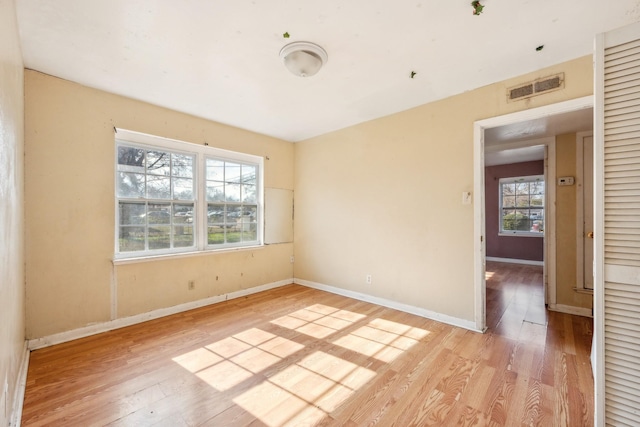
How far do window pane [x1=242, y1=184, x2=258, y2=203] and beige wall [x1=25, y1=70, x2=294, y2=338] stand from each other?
46.6 inches

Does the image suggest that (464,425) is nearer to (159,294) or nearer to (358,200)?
(358,200)

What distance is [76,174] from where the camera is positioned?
105 inches

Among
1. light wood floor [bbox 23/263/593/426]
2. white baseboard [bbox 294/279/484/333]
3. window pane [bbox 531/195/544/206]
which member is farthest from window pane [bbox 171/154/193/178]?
window pane [bbox 531/195/544/206]

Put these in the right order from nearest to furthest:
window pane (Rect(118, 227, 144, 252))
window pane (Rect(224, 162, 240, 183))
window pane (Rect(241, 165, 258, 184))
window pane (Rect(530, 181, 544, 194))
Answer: window pane (Rect(118, 227, 144, 252)) → window pane (Rect(224, 162, 240, 183)) → window pane (Rect(241, 165, 258, 184)) → window pane (Rect(530, 181, 544, 194))

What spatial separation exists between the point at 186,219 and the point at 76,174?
1.22 meters

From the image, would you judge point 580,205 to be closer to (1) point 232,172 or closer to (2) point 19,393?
(1) point 232,172

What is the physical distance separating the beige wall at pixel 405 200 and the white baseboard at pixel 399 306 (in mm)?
54

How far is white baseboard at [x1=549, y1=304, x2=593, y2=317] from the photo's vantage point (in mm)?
3187

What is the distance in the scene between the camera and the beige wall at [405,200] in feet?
9.38

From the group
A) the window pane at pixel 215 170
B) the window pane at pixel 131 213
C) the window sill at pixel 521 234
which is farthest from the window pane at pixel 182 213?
the window sill at pixel 521 234

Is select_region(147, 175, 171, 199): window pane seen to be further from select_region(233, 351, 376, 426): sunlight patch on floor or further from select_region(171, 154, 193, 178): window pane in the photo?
select_region(233, 351, 376, 426): sunlight patch on floor

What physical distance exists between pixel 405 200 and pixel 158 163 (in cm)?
320

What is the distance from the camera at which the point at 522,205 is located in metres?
6.73

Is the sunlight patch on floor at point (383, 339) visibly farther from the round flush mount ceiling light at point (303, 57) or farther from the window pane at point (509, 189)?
the window pane at point (509, 189)
